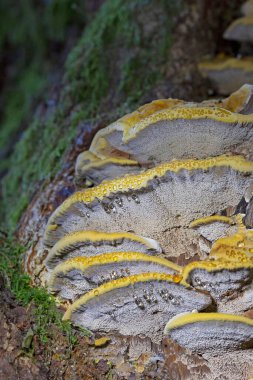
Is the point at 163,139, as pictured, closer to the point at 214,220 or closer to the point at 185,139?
the point at 185,139

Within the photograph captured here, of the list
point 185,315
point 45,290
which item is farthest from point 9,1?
point 185,315

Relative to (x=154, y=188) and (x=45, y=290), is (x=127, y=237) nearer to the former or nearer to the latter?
(x=154, y=188)

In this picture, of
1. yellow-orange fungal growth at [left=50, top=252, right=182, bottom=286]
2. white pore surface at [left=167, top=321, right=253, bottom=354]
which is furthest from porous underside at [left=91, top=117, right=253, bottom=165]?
white pore surface at [left=167, top=321, right=253, bottom=354]

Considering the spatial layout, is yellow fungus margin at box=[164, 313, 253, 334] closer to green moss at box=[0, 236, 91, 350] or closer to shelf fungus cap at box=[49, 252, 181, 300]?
shelf fungus cap at box=[49, 252, 181, 300]

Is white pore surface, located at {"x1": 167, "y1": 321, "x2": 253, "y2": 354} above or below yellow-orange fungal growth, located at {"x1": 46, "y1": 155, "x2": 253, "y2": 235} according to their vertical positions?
below

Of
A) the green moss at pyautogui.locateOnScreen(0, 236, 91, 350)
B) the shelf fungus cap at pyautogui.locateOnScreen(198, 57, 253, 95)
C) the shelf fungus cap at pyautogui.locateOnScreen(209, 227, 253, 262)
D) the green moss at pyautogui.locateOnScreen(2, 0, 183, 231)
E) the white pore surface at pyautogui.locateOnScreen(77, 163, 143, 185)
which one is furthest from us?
the green moss at pyautogui.locateOnScreen(2, 0, 183, 231)

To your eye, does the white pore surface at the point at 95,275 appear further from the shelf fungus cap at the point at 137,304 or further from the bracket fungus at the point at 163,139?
the bracket fungus at the point at 163,139

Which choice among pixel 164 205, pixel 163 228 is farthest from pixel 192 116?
pixel 163 228

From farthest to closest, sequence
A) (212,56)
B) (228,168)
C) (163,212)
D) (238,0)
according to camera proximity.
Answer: (238,0) → (212,56) → (163,212) → (228,168)
